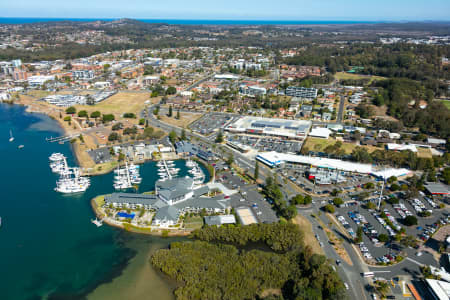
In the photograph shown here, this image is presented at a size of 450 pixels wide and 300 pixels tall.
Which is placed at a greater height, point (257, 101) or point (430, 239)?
point (257, 101)

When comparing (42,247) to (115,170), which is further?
(115,170)

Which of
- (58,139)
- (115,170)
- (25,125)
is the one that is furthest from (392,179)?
(25,125)

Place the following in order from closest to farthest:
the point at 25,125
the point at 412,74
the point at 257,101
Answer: the point at 25,125, the point at 257,101, the point at 412,74

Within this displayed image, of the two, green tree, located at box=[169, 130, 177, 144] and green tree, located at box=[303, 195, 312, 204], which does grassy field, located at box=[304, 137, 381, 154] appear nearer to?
green tree, located at box=[303, 195, 312, 204]

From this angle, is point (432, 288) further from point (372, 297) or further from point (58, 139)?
point (58, 139)

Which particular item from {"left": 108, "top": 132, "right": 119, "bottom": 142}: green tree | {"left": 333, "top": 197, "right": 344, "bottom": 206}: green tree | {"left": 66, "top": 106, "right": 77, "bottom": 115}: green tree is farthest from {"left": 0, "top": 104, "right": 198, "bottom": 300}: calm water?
{"left": 66, "top": 106, "right": 77, "bottom": 115}: green tree

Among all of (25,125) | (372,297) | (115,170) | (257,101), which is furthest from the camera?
(257,101)

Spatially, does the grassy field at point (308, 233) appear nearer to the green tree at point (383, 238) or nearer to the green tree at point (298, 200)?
the green tree at point (298, 200)

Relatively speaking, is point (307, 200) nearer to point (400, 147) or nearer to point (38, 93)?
point (400, 147)
